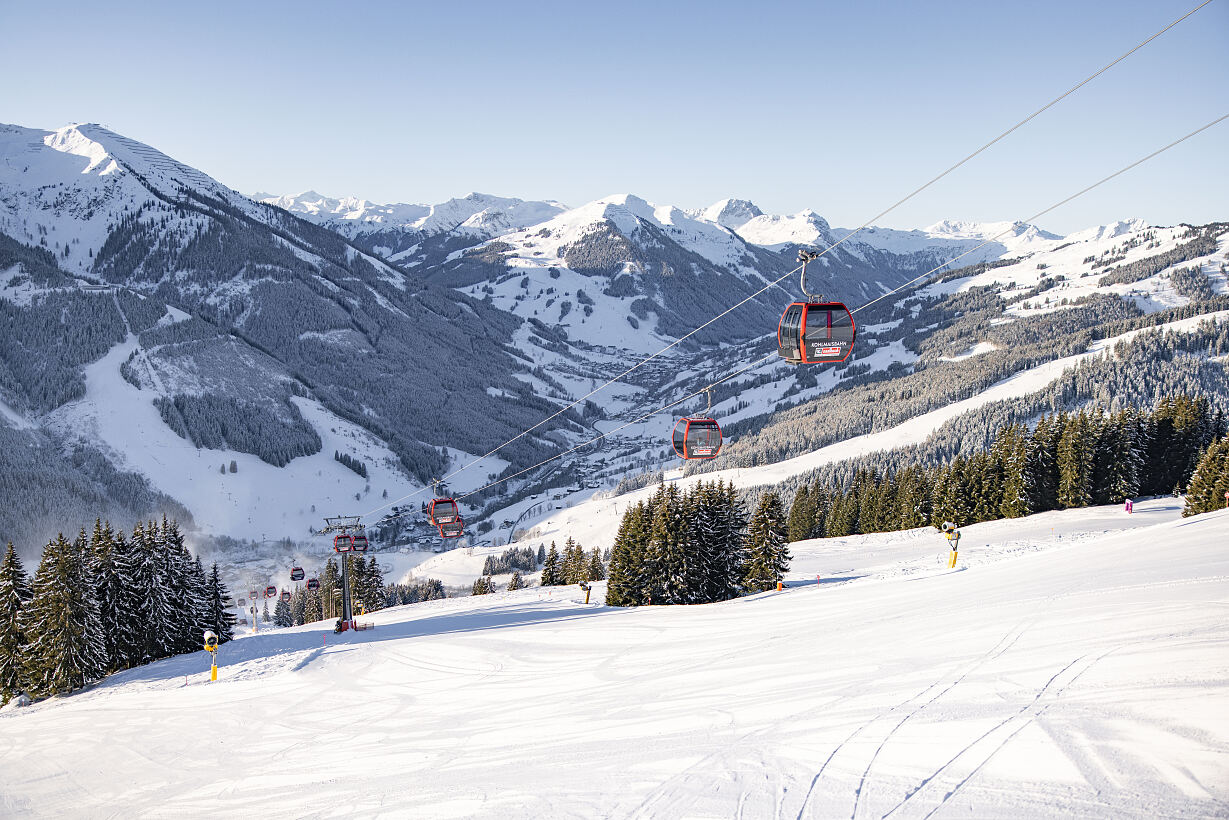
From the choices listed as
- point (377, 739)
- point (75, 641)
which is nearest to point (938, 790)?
point (377, 739)

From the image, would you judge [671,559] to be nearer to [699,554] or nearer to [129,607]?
[699,554]

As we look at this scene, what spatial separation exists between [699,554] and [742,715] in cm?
2248

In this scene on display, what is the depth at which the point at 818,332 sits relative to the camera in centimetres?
1490

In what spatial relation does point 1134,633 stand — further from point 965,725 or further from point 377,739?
point 377,739

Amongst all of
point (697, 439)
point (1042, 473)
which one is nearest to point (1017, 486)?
point (1042, 473)

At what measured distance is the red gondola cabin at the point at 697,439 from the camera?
25086mm

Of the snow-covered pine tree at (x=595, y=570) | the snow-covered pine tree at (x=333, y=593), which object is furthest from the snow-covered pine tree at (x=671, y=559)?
the snow-covered pine tree at (x=333, y=593)

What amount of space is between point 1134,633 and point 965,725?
14.7 ft

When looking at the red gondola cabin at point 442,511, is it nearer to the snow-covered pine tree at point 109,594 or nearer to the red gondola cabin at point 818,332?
the snow-covered pine tree at point 109,594

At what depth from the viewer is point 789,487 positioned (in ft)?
362

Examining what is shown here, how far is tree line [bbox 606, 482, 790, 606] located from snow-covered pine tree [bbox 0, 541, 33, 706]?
82.8 ft

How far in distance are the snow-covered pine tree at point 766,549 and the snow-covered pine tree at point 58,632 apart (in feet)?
95.5

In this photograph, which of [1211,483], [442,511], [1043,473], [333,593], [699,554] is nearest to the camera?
[699,554]

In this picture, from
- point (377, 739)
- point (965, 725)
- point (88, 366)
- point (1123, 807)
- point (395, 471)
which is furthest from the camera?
point (395, 471)
